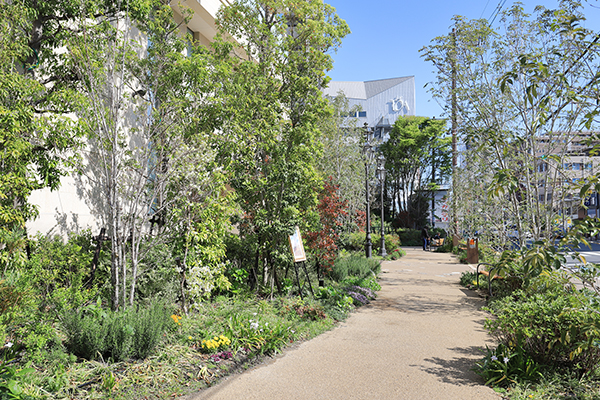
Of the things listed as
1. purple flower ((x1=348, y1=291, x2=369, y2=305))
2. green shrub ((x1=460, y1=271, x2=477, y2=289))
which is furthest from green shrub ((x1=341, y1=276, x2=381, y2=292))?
green shrub ((x1=460, y1=271, x2=477, y2=289))

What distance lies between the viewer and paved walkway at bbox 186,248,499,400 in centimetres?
460

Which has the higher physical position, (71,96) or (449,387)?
(71,96)

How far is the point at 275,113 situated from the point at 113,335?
588 cm

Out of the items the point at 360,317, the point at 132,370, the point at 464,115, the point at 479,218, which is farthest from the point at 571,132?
the point at 132,370

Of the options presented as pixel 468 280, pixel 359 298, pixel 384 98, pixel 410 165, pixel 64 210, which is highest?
pixel 384 98

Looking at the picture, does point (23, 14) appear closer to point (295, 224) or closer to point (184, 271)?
point (184, 271)

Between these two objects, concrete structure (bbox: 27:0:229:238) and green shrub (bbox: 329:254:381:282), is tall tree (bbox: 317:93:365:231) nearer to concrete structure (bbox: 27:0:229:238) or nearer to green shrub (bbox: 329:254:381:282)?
green shrub (bbox: 329:254:381:282)

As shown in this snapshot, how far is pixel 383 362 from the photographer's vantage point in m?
5.66

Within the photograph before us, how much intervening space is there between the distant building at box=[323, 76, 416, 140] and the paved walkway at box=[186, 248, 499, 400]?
185 feet

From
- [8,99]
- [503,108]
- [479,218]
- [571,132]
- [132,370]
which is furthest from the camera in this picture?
[479,218]

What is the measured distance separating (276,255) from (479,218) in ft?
23.7

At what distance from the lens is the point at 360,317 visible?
27.8ft

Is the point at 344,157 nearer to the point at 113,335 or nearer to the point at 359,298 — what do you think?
the point at 359,298

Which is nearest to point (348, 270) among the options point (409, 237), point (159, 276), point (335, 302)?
point (335, 302)
